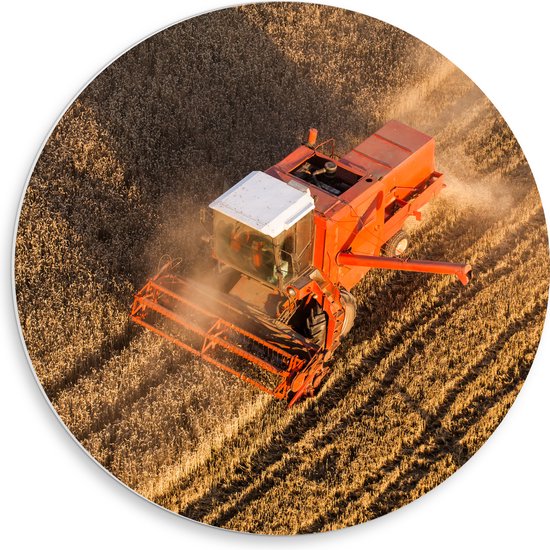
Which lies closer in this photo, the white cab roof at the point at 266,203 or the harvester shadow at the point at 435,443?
the white cab roof at the point at 266,203

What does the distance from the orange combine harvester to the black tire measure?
→ 0.01m

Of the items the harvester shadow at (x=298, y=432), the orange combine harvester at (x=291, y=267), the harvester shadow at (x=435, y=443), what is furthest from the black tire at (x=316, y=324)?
the harvester shadow at (x=435, y=443)

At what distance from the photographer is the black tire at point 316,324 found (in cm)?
1369

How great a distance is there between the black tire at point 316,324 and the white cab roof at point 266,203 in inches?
61.8

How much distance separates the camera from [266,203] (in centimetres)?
1262

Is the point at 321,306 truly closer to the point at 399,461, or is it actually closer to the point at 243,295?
the point at 243,295

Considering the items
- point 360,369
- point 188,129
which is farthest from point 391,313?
point 188,129

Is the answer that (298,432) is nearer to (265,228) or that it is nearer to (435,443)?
(435,443)

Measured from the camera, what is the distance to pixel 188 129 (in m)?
17.7

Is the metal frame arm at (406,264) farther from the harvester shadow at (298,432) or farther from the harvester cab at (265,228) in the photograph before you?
the harvester shadow at (298,432)

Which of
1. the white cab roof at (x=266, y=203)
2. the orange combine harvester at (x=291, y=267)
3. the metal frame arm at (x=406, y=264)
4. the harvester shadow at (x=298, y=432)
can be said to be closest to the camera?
the white cab roof at (x=266, y=203)

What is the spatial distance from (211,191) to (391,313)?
3.66 meters

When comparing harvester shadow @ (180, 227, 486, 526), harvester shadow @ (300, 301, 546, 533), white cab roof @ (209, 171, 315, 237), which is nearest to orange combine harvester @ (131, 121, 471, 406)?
white cab roof @ (209, 171, 315, 237)

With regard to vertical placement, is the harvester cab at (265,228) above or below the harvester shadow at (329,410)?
above
